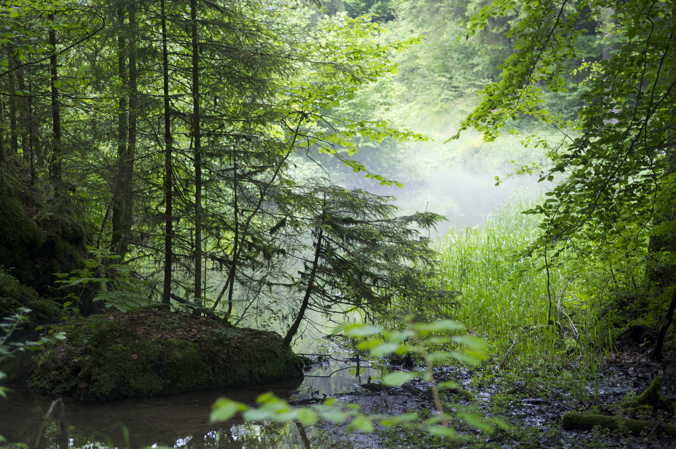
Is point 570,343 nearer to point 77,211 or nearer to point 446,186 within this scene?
point 77,211

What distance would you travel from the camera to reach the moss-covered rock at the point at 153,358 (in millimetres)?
4699

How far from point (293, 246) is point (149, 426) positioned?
2.72 m

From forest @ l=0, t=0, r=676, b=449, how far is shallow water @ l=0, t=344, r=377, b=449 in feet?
0.09

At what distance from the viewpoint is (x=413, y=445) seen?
12.6 feet

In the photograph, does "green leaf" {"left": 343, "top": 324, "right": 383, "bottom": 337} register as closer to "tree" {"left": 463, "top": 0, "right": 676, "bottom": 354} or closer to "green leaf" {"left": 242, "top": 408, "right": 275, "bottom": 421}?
"green leaf" {"left": 242, "top": 408, "right": 275, "bottom": 421}

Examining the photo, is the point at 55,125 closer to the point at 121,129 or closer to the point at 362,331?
the point at 121,129

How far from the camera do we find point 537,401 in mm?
4789

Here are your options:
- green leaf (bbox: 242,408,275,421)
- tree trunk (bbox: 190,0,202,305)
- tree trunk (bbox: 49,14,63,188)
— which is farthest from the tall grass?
tree trunk (bbox: 49,14,63,188)

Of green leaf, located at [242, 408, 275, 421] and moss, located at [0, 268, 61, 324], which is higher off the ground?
moss, located at [0, 268, 61, 324]

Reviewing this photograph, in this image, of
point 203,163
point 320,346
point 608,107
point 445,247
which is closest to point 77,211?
point 203,163

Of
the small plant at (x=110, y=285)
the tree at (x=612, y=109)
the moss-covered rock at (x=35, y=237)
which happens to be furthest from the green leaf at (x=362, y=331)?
the moss-covered rock at (x=35, y=237)

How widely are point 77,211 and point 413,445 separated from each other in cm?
627

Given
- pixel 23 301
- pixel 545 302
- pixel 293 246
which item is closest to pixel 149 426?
pixel 293 246

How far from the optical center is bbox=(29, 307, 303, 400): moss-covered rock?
4.70 m
